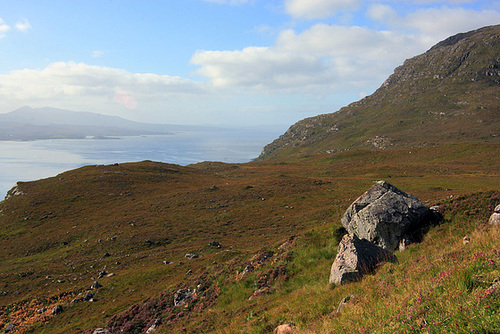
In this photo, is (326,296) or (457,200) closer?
(326,296)

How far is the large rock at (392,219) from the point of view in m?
15.8

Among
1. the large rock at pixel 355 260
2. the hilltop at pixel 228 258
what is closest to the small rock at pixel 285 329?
the hilltop at pixel 228 258

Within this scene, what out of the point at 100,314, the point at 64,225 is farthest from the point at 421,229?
the point at 64,225

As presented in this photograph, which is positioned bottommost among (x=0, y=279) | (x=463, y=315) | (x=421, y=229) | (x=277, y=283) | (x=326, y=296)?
(x=0, y=279)

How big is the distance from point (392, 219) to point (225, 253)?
19298 mm

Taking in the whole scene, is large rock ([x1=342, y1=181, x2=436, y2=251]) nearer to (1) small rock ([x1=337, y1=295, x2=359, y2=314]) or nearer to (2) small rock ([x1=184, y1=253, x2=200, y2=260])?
(1) small rock ([x1=337, y1=295, x2=359, y2=314])

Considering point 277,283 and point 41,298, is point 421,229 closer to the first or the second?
point 277,283

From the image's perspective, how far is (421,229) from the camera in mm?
15445

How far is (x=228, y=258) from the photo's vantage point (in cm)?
2867

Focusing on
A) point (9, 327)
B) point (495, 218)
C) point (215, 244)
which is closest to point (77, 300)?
point (9, 327)

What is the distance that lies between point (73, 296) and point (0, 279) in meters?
14.9

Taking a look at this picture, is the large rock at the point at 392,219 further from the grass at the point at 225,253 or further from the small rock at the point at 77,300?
the small rock at the point at 77,300

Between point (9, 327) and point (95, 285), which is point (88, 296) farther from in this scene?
point (9, 327)

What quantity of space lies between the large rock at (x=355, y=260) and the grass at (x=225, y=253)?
93cm
